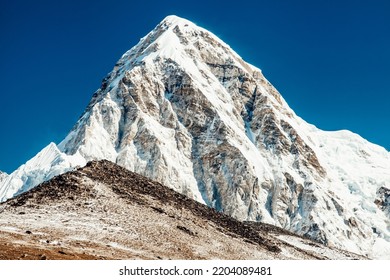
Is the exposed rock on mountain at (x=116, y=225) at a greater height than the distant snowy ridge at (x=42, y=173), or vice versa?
the distant snowy ridge at (x=42, y=173)

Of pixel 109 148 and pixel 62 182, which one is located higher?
pixel 109 148

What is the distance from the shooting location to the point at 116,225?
5953cm

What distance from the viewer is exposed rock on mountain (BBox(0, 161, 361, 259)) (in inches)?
1939

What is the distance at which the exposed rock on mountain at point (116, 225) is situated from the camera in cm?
4925

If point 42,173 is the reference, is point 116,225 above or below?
below

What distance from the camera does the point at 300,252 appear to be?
80.2m

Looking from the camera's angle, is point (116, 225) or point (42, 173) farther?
point (42, 173)

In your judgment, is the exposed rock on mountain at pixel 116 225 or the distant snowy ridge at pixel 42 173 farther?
the distant snowy ridge at pixel 42 173

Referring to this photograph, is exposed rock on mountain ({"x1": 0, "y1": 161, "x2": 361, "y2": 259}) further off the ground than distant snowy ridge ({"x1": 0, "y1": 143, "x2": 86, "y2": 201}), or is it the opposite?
distant snowy ridge ({"x1": 0, "y1": 143, "x2": 86, "y2": 201})

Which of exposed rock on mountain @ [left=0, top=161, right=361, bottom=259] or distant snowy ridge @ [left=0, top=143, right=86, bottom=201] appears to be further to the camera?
distant snowy ridge @ [left=0, top=143, right=86, bottom=201]

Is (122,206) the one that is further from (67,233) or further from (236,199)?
(236,199)
